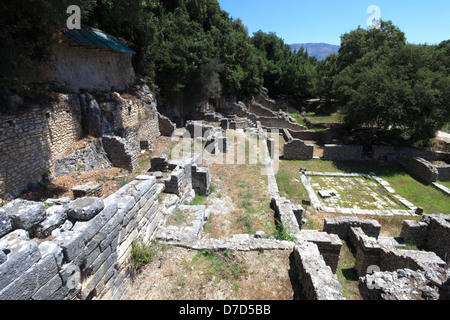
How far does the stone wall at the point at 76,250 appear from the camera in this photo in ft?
8.40

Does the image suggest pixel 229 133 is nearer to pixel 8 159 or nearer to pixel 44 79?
pixel 44 79

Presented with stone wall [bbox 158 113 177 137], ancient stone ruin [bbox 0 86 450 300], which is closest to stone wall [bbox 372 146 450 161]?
ancient stone ruin [bbox 0 86 450 300]

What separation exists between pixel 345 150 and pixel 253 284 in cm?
1668

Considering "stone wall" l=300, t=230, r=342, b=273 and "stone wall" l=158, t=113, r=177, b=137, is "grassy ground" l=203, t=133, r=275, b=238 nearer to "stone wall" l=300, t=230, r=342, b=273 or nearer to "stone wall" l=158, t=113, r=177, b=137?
"stone wall" l=300, t=230, r=342, b=273

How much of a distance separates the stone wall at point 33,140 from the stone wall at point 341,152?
1715 centimetres

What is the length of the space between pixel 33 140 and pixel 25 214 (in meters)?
6.29

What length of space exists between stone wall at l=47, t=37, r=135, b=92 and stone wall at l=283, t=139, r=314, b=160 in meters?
12.6

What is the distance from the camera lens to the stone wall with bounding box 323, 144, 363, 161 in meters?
18.1

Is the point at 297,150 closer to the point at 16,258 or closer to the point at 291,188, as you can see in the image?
the point at 291,188

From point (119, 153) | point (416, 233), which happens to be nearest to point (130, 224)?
point (119, 153)

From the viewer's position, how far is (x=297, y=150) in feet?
59.0

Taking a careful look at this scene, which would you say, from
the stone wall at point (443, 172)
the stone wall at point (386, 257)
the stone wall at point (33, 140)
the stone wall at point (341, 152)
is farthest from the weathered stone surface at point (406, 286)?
the stone wall at point (443, 172)

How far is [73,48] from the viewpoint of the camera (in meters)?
10.6

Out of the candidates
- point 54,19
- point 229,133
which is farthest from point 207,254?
point 229,133
